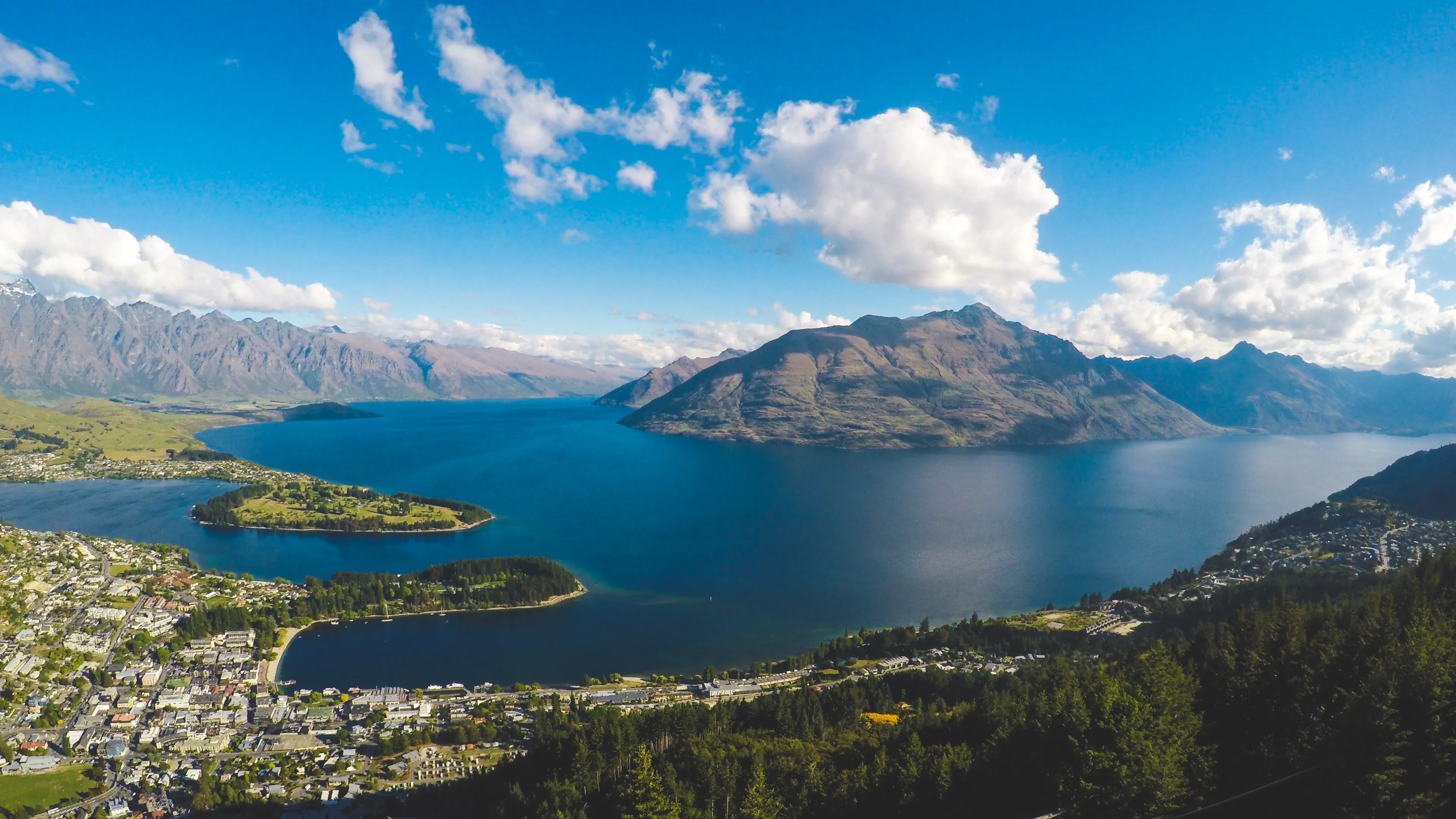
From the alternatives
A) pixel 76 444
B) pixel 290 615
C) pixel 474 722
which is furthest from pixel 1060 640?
pixel 76 444

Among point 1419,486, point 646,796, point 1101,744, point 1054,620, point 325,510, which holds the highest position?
point 1419,486

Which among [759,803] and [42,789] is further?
[42,789]

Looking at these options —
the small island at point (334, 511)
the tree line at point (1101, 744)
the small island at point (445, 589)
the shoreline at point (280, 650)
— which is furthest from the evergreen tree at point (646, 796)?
the small island at point (334, 511)

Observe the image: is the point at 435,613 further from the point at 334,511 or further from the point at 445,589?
the point at 334,511

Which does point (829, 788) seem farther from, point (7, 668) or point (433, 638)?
point (7, 668)

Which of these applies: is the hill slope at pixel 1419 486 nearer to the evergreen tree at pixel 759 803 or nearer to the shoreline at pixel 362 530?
the evergreen tree at pixel 759 803

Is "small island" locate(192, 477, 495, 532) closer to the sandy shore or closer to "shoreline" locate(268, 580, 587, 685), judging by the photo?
"shoreline" locate(268, 580, 587, 685)

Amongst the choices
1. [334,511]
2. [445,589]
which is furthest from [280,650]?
[334,511]
